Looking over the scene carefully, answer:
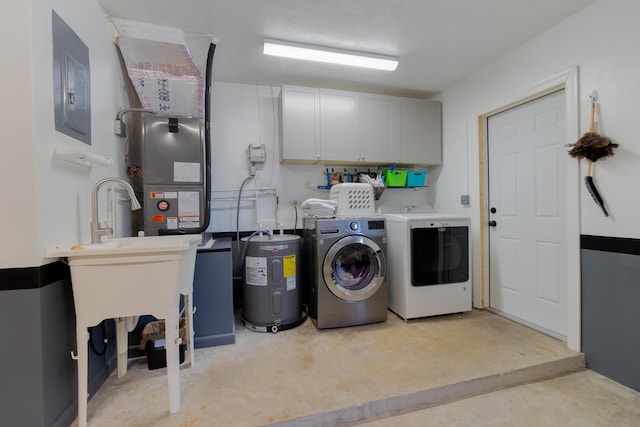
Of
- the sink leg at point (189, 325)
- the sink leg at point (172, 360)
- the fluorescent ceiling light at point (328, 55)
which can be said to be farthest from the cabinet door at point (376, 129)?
the sink leg at point (172, 360)

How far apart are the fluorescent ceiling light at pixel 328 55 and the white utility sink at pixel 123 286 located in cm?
179

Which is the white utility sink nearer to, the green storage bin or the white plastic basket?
the white plastic basket

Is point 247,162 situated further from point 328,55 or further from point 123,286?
point 123,286

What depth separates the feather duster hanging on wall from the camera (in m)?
1.74

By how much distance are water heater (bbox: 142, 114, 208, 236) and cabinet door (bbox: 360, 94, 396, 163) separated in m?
1.68

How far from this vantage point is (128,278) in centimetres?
131

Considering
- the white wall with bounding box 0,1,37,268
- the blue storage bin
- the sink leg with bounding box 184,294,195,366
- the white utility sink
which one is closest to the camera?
the white wall with bounding box 0,1,37,268

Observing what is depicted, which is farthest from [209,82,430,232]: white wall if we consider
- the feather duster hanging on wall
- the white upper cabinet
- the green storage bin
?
the feather duster hanging on wall

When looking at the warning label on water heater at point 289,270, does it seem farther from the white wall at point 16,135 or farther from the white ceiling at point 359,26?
the white ceiling at point 359,26

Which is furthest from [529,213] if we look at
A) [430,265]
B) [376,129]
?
[376,129]

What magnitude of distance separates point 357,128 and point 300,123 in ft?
2.09

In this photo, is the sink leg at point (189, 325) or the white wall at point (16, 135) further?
the sink leg at point (189, 325)

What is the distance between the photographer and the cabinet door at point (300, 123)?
9.09ft

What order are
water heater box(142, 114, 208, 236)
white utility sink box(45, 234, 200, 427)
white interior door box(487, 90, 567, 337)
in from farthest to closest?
white interior door box(487, 90, 567, 337), water heater box(142, 114, 208, 236), white utility sink box(45, 234, 200, 427)
